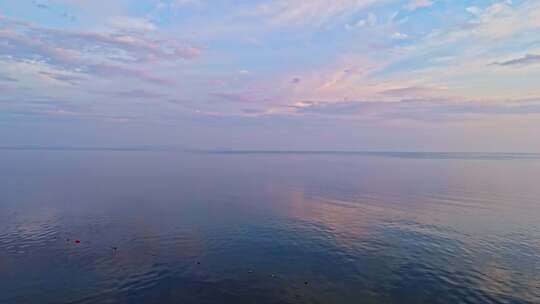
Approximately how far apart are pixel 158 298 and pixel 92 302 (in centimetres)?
663

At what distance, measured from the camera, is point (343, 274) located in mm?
43781

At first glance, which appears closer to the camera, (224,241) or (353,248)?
(353,248)

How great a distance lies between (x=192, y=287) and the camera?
40000 millimetres

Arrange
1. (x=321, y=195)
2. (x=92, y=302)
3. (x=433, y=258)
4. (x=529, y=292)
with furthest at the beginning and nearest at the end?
(x=321, y=195) < (x=433, y=258) < (x=529, y=292) < (x=92, y=302)

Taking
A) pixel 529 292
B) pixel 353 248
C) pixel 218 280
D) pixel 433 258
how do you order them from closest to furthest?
1. pixel 529 292
2. pixel 218 280
3. pixel 433 258
4. pixel 353 248

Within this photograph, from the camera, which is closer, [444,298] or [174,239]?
[444,298]

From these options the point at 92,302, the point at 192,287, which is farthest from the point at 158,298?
the point at 92,302

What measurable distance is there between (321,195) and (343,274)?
6297 cm

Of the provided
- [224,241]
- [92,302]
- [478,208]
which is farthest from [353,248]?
[478,208]

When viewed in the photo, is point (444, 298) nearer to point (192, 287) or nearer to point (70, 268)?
point (192, 287)

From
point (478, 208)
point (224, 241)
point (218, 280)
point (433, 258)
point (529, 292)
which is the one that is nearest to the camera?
point (529, 292)

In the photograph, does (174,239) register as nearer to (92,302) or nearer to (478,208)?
(92,302)

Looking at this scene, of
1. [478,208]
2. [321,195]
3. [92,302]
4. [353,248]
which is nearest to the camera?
[92,302]

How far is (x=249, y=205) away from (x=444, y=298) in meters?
56.5
